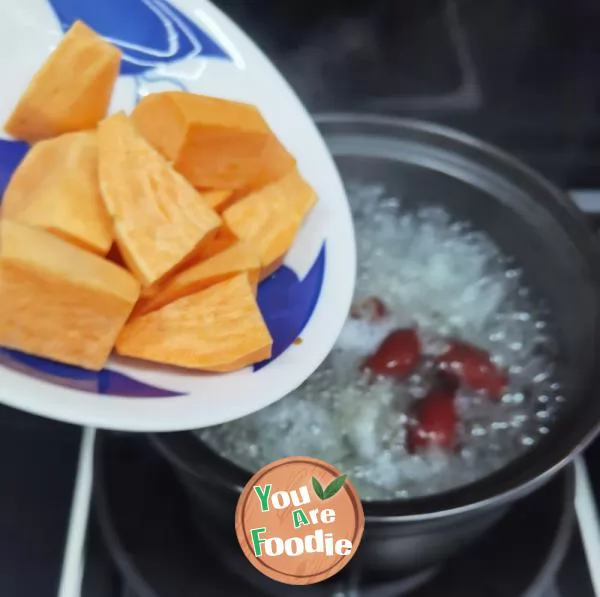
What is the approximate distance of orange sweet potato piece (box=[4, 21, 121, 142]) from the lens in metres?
0.60

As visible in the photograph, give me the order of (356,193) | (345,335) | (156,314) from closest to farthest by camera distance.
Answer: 1. (156,314)
2. (345,335)
3. (356,193)

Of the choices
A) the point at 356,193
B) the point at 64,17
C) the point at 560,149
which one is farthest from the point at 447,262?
the point at 64,17

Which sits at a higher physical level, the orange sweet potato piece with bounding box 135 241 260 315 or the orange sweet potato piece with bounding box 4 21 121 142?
the orange sweet potato piece with bounding box 4 21 121 142

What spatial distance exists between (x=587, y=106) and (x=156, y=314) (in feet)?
2.14

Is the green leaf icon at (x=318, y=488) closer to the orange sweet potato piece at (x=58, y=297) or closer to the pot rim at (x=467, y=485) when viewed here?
the pot rim at (x=467, y=485)

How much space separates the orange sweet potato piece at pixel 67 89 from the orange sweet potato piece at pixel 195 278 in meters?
0.17

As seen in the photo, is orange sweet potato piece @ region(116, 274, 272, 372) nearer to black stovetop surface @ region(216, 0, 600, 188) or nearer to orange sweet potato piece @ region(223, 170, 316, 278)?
orange sweet potato piece @ region(223, 170, 316, 278)

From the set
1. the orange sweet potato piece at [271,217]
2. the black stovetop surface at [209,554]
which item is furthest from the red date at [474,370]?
the orange sweet potato piece at [271,217]

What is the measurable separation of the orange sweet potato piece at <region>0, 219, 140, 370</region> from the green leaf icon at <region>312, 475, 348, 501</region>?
0.18m

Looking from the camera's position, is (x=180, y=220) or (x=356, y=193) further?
(x=356, y=193)

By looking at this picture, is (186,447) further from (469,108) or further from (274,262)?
(469,108)

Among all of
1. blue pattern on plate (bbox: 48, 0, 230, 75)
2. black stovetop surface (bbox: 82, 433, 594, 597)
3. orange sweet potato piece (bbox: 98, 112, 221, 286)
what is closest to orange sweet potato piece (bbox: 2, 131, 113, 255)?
orange sweet potato piece (bbox: 98, 112, 221, 286)

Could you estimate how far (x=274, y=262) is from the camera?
25.1 inches

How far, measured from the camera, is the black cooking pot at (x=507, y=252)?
1.84ft
